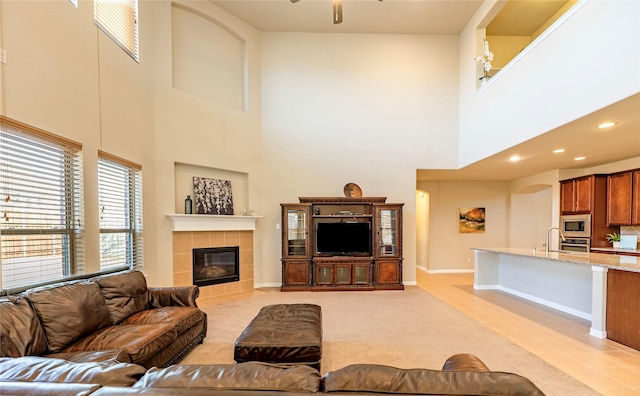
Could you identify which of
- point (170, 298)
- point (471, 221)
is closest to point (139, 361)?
point (170, 298)

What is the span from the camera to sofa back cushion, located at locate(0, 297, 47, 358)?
68.8 inches

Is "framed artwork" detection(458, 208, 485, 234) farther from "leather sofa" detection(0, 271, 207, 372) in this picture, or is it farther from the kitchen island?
"leather sofa" detection(0, 271, 207, 372)

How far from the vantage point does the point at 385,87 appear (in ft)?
20.4

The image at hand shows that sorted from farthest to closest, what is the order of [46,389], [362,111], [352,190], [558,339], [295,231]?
[362,111] → [352,190] → [295,231] → [558,339] → [46,389]

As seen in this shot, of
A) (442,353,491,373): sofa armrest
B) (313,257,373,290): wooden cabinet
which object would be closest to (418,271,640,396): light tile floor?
(313,257,373,290): wooden cabinet

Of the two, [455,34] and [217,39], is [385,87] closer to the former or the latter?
[455,34]

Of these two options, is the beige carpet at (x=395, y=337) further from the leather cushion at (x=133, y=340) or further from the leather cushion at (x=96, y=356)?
the leather cushion at (x=96, y=356)

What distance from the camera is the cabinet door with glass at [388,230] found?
5.75 meters

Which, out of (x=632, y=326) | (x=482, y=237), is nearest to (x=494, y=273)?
(x=482, y=237)

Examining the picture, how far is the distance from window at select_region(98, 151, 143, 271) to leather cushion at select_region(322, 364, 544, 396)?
3.67 m

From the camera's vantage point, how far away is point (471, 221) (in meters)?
7.64

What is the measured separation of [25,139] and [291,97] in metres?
4.41

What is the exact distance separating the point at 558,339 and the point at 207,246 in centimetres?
509

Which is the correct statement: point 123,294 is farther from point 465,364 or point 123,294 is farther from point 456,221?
point 456,221
